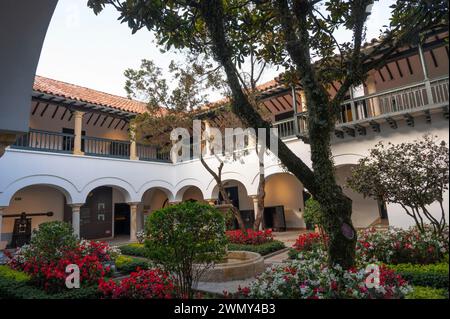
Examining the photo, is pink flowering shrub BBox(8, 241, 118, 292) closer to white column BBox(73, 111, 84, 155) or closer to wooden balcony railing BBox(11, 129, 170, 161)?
wooden balcony railing BBox(11, 129, 170, 161)

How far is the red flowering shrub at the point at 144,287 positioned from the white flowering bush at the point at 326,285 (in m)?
1.17

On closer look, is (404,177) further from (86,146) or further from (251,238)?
(86,146)

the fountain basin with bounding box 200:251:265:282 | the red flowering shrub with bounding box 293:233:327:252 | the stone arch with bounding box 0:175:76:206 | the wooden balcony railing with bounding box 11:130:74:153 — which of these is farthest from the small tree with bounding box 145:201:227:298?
the wooden balcony railing with bounding box 11:130:74:153

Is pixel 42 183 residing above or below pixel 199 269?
above

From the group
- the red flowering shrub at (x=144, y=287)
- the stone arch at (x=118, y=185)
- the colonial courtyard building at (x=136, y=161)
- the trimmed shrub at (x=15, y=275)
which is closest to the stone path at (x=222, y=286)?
the red flowering shrub at (x=144, y=287)

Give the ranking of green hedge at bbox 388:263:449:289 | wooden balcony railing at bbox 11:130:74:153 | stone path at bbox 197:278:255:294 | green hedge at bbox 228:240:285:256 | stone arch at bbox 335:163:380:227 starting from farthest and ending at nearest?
stone arch at bbox 335:163:380:227 < wooden balcony railing at bbox 11:130:74:153 < green hedge at bbox 228:240:285:256 < stone path at bbox 197:278:255:294 < green hedge at bbox 388:263:449:289

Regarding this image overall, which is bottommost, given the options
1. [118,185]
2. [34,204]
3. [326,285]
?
[326,285]

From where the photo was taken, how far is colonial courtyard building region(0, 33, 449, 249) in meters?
10.0

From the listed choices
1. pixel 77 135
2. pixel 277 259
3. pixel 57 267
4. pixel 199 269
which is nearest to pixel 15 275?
pixel 57 267

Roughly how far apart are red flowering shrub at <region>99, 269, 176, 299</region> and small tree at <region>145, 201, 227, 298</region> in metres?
0.21

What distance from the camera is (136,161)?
626 inches

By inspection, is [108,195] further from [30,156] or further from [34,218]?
[30,156]

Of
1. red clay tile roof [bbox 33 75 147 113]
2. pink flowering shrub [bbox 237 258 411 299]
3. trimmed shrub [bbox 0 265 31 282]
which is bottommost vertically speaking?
trimmed shrub [bbox 0 265 31 282]

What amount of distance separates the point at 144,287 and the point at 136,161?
12.0 meters
